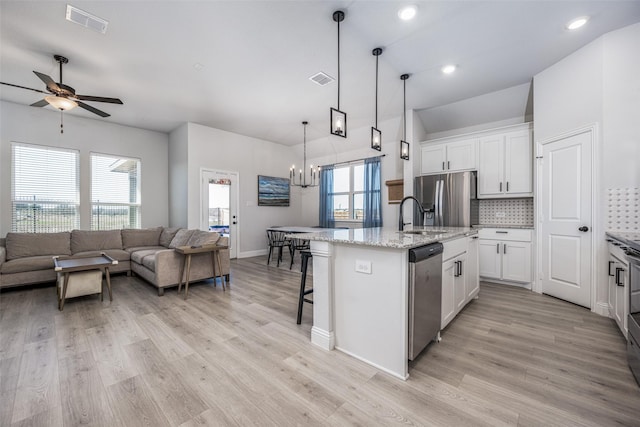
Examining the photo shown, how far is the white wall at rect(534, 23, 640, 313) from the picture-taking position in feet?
Answer: 8.89

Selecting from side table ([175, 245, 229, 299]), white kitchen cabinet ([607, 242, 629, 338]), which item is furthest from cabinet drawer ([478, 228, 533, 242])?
side table ([175, 245, 229, 299])

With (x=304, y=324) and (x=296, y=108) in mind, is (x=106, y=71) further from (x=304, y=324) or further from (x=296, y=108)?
(x=304, y=324)

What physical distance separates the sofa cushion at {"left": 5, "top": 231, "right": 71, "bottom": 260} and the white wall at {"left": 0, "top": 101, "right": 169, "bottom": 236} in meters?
0.72

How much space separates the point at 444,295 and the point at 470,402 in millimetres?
882

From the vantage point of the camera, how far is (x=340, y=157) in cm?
684

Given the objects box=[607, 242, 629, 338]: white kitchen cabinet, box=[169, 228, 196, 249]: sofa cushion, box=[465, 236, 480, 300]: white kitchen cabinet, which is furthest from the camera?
box=[169, 228, 196, 249]: sofa cushion

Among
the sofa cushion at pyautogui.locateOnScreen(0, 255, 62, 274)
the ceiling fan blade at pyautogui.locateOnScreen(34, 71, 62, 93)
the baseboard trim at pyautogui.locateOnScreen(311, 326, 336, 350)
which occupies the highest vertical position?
the ceiling fan blade at pyautogui.locateOnScreen(34, 71, 62, 93)

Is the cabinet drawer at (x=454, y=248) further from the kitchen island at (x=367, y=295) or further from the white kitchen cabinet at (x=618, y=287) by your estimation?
the white kitchen cabinet at (x=618, y=287)

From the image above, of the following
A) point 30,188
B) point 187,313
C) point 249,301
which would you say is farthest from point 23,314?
point 30,188

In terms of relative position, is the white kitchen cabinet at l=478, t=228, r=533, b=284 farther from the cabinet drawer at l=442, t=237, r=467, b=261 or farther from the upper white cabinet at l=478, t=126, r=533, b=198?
the cabinet drawer at l=442, t=237, r=467, b=261

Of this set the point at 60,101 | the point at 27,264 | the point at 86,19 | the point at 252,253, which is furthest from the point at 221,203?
the point at 86,19

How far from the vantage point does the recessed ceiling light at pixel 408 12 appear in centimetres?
246

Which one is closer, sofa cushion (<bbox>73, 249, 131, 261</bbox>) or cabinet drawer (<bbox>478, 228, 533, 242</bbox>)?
cabinet drawer (<bbox>478, 228, 533, 242</bbox>)

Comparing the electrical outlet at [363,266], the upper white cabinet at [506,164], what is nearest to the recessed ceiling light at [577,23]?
the upper white cabinet at [506,164]
